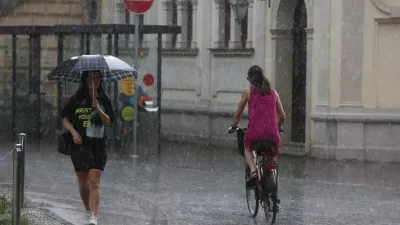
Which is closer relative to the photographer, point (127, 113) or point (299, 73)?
point (127, 113)

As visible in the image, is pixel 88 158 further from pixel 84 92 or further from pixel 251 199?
pixel 251 199

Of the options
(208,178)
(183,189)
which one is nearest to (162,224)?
(183,189)

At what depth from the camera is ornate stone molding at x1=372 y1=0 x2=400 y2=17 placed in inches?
940

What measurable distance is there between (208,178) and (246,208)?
4360 mm

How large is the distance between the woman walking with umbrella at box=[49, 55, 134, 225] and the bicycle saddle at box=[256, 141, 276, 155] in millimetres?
1959

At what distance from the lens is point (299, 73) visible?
27.0 meters

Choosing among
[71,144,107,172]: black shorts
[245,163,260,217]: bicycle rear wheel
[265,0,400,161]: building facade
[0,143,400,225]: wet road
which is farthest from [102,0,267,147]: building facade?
[71,144,107,172]: black shorts

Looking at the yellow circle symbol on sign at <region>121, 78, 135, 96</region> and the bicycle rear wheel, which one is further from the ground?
the yellow circle symbol on sign at <region>121, 78, 135, 96</region>

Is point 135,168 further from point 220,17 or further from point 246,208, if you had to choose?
point 220,17

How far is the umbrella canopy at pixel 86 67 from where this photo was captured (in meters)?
12.4

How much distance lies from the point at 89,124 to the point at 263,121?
2215 mm

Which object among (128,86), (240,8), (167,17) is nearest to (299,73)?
(240,8)

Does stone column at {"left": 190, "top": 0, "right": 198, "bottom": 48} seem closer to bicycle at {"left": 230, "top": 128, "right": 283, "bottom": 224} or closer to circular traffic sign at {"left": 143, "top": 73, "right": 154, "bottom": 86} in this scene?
circular traffic sign at {"left": 143, "top": 73, "right": 154, "bottom": 86}

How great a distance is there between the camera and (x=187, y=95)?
100 feet
